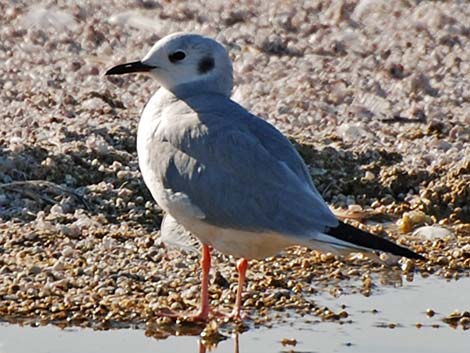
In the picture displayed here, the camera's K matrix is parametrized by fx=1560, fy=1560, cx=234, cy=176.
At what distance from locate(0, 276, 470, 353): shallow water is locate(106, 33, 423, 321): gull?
27 centimetres

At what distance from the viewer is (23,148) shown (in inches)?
347

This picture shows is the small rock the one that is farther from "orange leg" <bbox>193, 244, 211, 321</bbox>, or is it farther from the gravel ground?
"orange leg" <bbox>193, 244, 211, 321</bbox>

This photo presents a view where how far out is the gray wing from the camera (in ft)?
22.9

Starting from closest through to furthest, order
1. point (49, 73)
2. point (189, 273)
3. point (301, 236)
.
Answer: point (301, 236) → point (189, 273) → point (49, 73)

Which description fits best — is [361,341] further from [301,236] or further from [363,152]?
[363,152]

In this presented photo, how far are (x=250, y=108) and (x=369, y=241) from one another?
3690 millimetres

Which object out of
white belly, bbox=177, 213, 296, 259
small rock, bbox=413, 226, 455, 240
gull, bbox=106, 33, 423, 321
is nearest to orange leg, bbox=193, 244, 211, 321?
gull, bbox=106, 33, 423, 321

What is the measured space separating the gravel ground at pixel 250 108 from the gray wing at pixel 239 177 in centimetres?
57

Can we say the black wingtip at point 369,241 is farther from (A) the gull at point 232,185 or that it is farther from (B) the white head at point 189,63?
(B) the white head at point 189,63

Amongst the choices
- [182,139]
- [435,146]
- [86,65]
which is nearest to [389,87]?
[435,146]

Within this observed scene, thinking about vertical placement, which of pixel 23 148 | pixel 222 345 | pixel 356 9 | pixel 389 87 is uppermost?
pixel 356 9

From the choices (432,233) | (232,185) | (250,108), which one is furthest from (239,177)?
(250,108)

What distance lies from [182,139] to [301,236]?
736mm

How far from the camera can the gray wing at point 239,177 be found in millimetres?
6988
